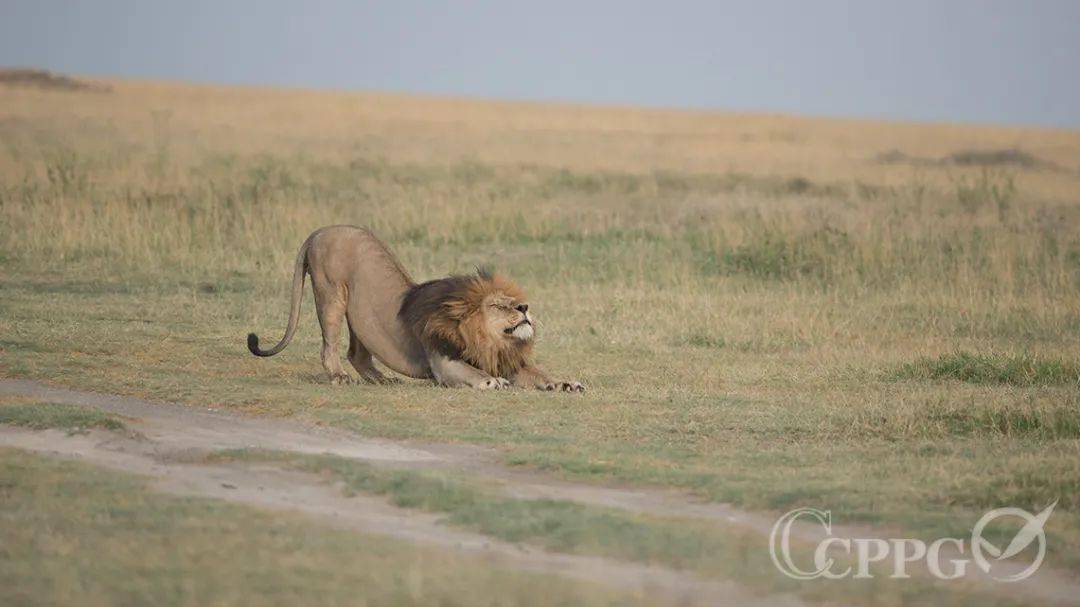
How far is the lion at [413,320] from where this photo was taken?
1009 centimetres

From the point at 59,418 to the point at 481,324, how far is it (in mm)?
2712

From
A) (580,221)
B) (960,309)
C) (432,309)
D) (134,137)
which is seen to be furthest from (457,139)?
(432,309)

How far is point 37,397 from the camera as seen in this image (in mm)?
9180

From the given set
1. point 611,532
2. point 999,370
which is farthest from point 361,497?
point 999,370

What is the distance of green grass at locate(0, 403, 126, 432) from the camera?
8.11 meters

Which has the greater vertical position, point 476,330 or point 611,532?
point 476,330

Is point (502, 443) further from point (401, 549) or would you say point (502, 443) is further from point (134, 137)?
point (134, 137)

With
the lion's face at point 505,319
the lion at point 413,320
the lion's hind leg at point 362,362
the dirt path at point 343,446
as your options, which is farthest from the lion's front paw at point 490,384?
the dirt path at point 343,446

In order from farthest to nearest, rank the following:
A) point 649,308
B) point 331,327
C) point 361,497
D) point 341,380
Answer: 1. point 649,308
2. point 331,327
3. point 341,380
4. point 361,497

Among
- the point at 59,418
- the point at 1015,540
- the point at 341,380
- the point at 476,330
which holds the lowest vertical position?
the point at 341,380

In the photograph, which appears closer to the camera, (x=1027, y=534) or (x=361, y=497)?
(x=1027, y=534)

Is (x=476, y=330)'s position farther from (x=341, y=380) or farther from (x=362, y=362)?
(x=362, y=362)

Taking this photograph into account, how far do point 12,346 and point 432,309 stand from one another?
2.96 m

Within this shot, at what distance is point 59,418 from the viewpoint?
8.23 meters
